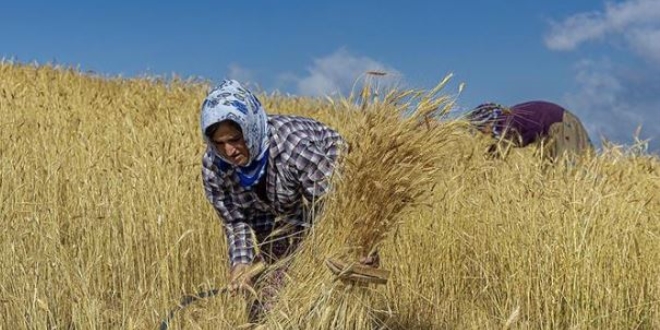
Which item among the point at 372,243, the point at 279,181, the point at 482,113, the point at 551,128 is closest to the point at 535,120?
the point at 551,128

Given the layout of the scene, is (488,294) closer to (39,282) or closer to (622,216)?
(622,216)

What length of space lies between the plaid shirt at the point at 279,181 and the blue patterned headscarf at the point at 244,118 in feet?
0.17

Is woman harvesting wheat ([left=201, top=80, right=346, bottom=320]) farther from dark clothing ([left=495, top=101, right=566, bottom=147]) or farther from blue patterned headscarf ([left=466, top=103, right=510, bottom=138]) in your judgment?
dark clothing ([left=495, top=101, right=566, bottom=147])

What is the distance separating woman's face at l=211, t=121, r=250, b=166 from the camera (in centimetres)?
262

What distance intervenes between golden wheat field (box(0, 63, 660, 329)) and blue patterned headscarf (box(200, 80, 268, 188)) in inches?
10.1

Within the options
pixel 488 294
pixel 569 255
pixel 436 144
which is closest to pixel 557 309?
pixel 569 255

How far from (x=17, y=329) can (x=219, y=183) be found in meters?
0.85

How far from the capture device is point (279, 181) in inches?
110

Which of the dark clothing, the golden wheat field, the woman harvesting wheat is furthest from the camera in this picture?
the dark clothing

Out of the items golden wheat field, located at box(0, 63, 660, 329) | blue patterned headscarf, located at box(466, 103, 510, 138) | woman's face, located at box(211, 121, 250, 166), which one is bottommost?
golden wheat field, located at box(0, 63, 660, 329)

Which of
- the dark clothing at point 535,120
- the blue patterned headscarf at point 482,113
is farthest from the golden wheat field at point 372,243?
the dark clothing at point 535,120

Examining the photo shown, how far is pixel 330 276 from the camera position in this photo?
247cm

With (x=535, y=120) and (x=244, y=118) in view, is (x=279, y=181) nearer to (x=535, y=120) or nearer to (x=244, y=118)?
(x=244, y=118)

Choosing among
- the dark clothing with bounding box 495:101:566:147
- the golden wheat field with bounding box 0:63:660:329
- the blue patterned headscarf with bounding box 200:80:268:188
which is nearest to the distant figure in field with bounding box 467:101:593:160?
the dark clothing with bounding box 495:101:566:147
